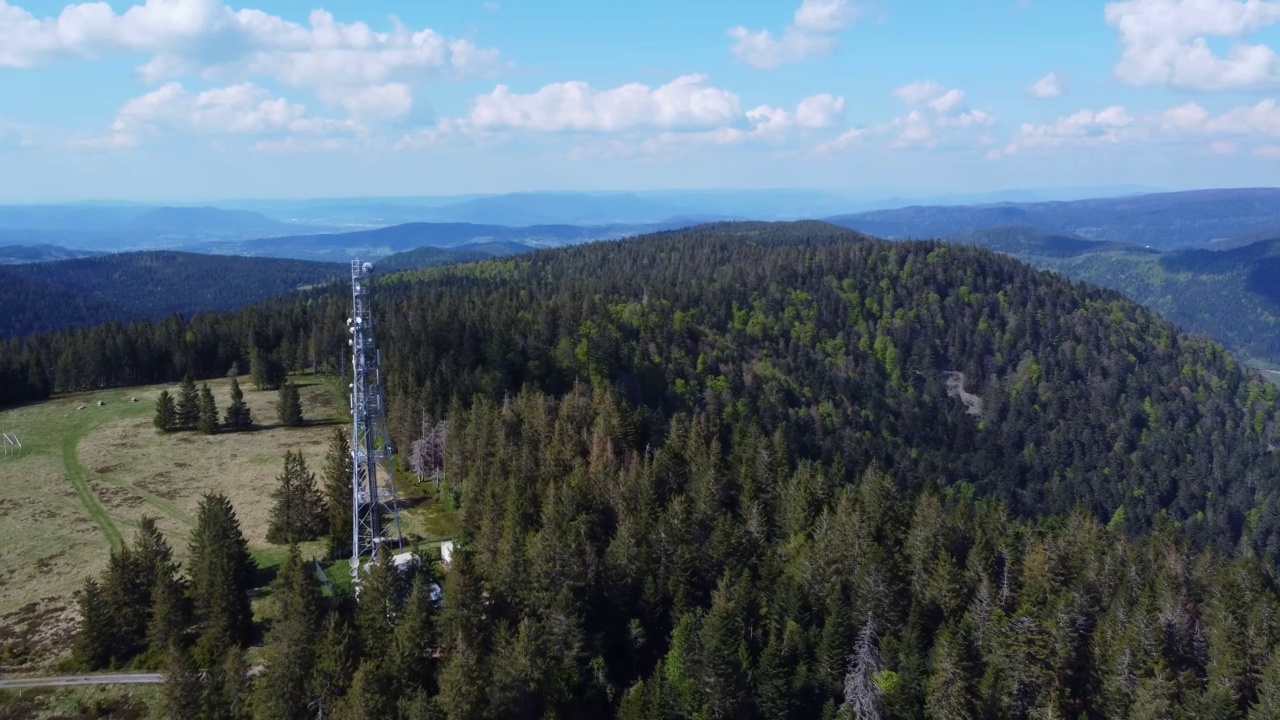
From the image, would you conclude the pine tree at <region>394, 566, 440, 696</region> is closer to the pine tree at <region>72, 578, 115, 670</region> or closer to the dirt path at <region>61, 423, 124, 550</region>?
the pine tree at <region>72, 578, 115, 670</region>

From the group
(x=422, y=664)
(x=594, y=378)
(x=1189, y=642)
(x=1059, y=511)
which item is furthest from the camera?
(x=1059, y=511)

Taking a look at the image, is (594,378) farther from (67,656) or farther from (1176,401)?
(1176,401)

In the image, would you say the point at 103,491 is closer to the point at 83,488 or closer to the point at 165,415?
the point at 83,488

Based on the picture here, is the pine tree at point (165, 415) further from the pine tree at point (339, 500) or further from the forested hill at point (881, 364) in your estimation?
the pine tree at point (339, 500)

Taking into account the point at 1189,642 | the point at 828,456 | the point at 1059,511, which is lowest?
the point at 1059,511

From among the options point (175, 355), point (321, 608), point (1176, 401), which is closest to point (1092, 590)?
point (321, 608)

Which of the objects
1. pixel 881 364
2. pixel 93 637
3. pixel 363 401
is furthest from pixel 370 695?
pixel 881 364

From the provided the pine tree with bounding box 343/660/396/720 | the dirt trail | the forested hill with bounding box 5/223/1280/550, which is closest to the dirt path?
the pine tree with bounding box 343/660/396/720
